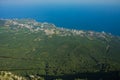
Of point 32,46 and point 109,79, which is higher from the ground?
point 32,46

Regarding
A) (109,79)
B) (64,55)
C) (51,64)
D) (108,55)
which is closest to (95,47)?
(108,55)

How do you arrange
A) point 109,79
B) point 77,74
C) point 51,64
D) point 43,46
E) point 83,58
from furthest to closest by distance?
point 43,46, point 83,58, point 51,64, point 77,74, point 109,79

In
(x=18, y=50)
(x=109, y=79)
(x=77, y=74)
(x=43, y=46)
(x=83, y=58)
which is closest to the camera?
(x=109, y=79)

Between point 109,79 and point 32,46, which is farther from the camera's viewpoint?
point 32,46

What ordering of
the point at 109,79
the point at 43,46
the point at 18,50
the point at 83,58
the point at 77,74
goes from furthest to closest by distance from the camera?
the point at 43,46
the point at 18,50
the point at 83,58
the point at 77,74
the point at 109,79

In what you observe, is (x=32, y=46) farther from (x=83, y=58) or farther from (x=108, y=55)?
(x=108, y=55)

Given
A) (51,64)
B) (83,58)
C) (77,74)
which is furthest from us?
(83,58)

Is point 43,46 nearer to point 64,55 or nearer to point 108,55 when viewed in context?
point 64,55

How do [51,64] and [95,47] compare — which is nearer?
[51,64]

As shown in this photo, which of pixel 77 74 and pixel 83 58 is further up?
pixel 83 58

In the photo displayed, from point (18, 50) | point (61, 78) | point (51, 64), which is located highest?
point (18, 50)
